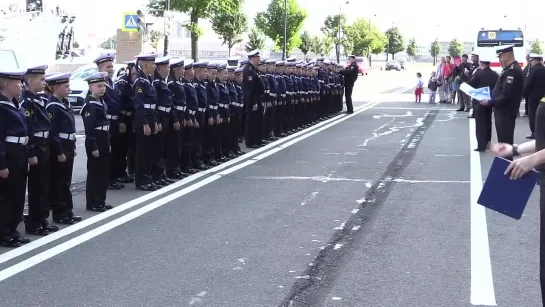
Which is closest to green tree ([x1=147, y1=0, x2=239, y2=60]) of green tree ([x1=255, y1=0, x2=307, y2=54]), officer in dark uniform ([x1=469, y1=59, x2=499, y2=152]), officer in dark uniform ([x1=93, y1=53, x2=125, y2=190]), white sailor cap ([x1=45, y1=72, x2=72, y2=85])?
green tree ([x1=255, y1=0, x2=307, y2=54])

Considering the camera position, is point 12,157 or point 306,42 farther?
point 306,42

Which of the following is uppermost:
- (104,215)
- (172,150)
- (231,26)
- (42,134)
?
(231,26)

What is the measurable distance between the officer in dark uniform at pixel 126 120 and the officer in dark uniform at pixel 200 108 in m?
1.19

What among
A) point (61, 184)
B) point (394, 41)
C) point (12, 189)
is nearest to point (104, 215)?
point (61, 184)

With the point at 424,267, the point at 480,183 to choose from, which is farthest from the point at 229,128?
the point at 424,267

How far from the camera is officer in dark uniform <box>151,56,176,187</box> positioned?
1074cm

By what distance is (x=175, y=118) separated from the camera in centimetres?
1128

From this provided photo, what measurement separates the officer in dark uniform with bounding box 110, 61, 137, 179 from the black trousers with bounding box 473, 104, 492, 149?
6995 mm

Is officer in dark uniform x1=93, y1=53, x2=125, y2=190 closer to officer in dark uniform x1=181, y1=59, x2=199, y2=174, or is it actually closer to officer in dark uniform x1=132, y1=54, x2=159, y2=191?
officer in dark uniform x1=132, y1=54, x2=159, y2=191

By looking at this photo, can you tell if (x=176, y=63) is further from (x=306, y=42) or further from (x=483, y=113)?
(x=306, y=42)

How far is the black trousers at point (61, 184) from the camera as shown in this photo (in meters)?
8.43

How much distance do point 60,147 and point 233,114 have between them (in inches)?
233

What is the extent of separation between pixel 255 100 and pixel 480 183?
567 cm

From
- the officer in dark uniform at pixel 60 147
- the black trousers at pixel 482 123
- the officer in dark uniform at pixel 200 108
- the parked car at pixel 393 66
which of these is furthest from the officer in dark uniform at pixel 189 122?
the parked car at pixel 393 66
